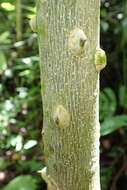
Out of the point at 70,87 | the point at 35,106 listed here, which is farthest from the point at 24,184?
the point at 70,87

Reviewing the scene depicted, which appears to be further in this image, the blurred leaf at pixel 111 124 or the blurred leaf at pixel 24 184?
the blurred leaf at pixel 24 184

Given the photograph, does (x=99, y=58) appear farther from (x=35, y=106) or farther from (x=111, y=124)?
(x=35, y=106)

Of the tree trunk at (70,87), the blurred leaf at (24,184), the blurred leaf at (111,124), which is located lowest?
the blurred leaf at (24,184)

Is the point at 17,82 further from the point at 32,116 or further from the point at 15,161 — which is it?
the point at 15,161

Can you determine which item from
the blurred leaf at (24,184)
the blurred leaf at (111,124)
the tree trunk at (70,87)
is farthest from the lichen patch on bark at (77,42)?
the blurred leaf at (24,184)

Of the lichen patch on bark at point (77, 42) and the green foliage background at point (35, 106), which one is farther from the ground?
the lichen patch on bark at point (77, 42)

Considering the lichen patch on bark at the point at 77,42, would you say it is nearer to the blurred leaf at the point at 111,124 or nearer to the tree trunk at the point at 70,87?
the tree trunk at the point at 70,87

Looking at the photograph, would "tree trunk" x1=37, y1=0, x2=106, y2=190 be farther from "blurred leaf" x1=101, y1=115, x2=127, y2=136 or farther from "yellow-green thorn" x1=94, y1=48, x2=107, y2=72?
"blurred leaf" x1=101, y1=115, x2=127, y2=136

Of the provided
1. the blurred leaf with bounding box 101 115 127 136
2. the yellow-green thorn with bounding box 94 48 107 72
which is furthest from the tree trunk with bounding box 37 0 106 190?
the blurred leaf with bounding box 101 115 127 136
